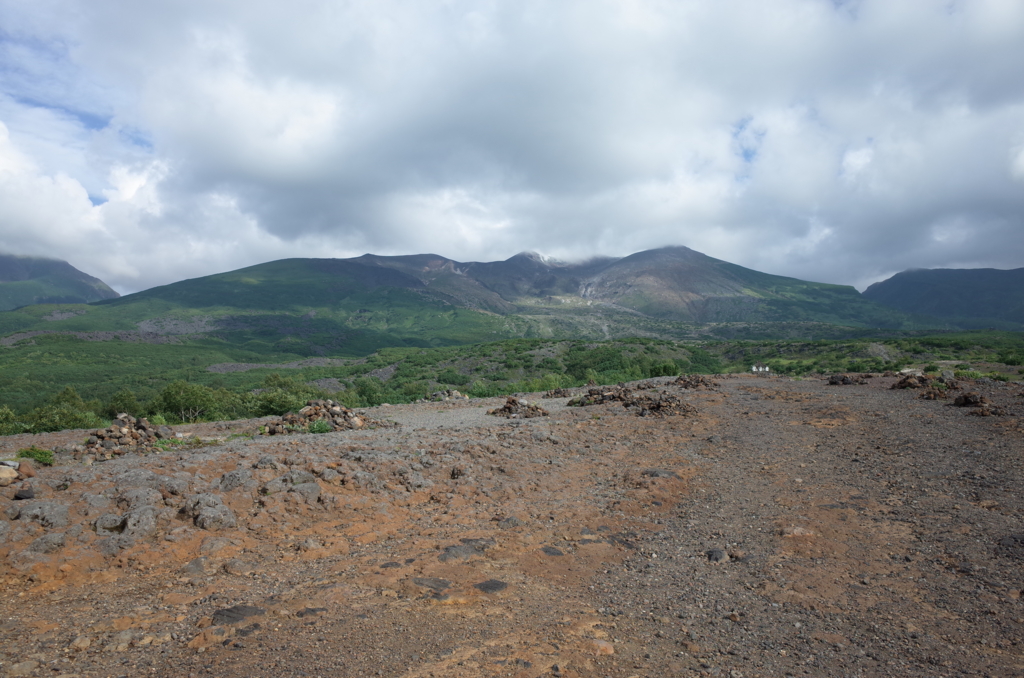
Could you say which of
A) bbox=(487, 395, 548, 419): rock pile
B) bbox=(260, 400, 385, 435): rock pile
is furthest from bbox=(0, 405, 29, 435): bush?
bbox=(487, 395, 548, 419): rock pile

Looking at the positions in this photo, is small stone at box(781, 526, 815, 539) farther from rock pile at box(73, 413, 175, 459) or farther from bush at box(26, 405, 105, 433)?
bush at box(26, 405, 105, 433)

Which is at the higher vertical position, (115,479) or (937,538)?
(115,479)

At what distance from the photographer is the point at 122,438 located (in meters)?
12.0

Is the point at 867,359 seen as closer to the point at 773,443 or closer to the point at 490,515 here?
the point at 773,443

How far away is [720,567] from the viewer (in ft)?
19.4

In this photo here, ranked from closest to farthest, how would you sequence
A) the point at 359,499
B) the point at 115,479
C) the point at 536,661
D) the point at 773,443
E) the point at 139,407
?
the point at 536,661 → the point at 115,479 → the point at 359,499 → the point at 773,443 → the point at 139,407

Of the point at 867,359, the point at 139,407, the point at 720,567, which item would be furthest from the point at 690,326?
the point at 720,567

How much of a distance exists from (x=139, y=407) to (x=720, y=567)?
27.2 m

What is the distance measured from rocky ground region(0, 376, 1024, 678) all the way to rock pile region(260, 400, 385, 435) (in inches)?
173

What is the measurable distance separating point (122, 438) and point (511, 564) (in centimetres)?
1069

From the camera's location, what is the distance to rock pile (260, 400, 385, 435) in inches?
572

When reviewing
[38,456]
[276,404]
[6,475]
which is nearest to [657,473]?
[6,475]

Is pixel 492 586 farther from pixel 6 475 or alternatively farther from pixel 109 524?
pixel 6 475

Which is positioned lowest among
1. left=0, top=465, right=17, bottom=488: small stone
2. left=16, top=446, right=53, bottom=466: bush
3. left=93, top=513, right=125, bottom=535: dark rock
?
left=93, top=513, right=125, bottom=535: dark rock
